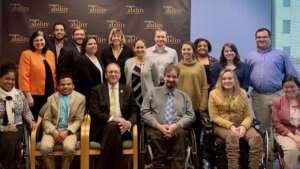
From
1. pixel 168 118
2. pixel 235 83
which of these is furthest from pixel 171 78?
pixel 235 83

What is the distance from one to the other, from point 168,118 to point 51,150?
1192 mm

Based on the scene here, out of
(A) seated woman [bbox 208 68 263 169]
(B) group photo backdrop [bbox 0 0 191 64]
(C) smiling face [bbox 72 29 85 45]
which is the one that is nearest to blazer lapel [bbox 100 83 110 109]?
(C) smiling face [bbox 72 29 85 45]

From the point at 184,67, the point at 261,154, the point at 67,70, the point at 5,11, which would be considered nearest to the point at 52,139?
the point at 67,70

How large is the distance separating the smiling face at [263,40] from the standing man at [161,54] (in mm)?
983

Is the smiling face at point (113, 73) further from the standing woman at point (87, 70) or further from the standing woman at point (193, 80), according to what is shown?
the standing woman at point (193, 80)

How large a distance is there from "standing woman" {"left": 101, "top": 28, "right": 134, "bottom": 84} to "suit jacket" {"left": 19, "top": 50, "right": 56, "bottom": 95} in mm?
712

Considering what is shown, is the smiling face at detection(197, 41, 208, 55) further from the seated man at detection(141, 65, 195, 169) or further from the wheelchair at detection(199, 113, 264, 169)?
the wheelchair at detection(199, 113, 264, 169)

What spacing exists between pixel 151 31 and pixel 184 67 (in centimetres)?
128

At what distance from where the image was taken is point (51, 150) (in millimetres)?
4039

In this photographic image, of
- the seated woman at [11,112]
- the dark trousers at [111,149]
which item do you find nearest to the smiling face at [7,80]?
the seated woman at [11,112]

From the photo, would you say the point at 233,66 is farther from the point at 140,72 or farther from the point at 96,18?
the point at 96,18

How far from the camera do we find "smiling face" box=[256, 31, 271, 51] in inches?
187

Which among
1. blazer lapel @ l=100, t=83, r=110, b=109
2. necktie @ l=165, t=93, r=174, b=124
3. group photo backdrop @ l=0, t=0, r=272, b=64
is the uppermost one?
group photo backdrop @ l=0, t=0, r=272, b=64

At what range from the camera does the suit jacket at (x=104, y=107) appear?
13.9 ft
